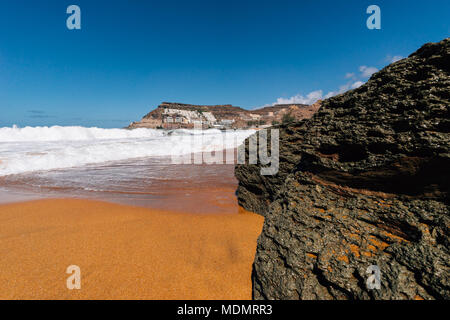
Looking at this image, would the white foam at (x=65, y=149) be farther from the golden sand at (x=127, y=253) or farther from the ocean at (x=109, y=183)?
the golden sand at (x=127, y=253)

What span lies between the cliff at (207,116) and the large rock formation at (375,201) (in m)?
81.3

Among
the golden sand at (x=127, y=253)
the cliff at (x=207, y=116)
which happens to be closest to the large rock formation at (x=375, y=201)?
the golden sand at (x=127, y=253)

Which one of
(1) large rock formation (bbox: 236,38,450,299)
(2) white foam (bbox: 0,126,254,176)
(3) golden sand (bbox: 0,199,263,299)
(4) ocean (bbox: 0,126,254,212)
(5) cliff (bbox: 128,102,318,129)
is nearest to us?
(1) large rock formation (bbox: 236,38,450,299)

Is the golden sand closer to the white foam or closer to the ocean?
the ocean

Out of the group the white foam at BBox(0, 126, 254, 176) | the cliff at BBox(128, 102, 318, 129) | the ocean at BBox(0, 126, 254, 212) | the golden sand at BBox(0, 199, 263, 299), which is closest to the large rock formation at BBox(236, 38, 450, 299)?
the golden sand at BBox(0, 199, 263, 299)

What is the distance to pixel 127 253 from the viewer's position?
264cm

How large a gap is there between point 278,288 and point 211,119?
330ft

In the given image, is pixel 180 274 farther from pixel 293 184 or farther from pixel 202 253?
pixel 293 184

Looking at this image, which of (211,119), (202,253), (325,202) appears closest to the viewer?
(325,202)

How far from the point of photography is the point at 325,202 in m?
1.99

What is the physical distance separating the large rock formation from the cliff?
8131 cm

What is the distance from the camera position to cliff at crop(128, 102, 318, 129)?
284 ft

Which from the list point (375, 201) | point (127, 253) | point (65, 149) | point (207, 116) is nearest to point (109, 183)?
point (127, 253)
